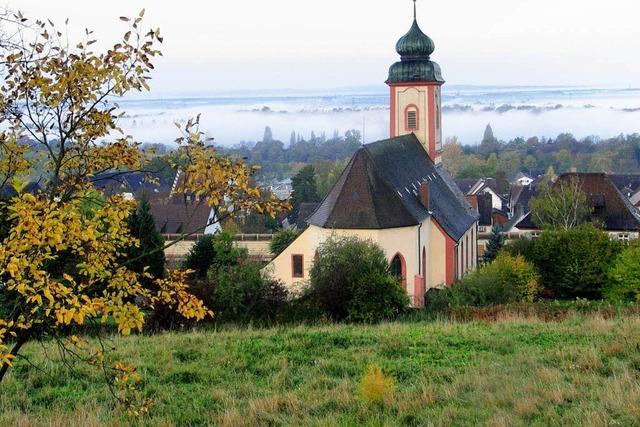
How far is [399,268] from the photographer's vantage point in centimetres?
2906

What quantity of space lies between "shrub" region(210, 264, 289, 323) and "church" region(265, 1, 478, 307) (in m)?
4.48

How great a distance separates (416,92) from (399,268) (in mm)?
13458

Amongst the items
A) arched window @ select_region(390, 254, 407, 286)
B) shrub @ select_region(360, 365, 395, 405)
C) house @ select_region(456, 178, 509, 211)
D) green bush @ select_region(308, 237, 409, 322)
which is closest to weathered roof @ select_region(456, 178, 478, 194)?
house @ select_region(456, 178, 509, 211)

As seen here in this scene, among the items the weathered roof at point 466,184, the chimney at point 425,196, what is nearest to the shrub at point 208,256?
the chimney at point 425,196

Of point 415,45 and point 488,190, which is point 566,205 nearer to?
point 415,45

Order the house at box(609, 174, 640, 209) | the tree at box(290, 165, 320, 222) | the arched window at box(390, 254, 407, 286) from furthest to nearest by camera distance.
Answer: the house at box(609, 174, 640, 209)
the tree at box(290, 165, 320, 222)
the arched window at box(390, 254, 407, 286)

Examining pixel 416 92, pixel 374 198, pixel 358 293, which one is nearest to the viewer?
pixel 358 293

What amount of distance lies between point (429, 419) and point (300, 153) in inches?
6335

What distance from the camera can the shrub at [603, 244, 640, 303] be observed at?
93.8 feet

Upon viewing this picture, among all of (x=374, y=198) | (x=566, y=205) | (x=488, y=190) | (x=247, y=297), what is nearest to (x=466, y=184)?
(x=488, y=190)

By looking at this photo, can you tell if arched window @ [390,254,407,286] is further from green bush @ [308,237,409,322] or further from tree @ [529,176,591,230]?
tree @ [529,176,591,230]

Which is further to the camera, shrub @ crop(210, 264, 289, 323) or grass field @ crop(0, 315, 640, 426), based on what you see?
shrub @ crop(210, 264, 289, 323)

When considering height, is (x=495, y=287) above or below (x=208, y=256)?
below

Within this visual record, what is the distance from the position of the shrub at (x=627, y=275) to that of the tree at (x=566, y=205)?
1021cm
